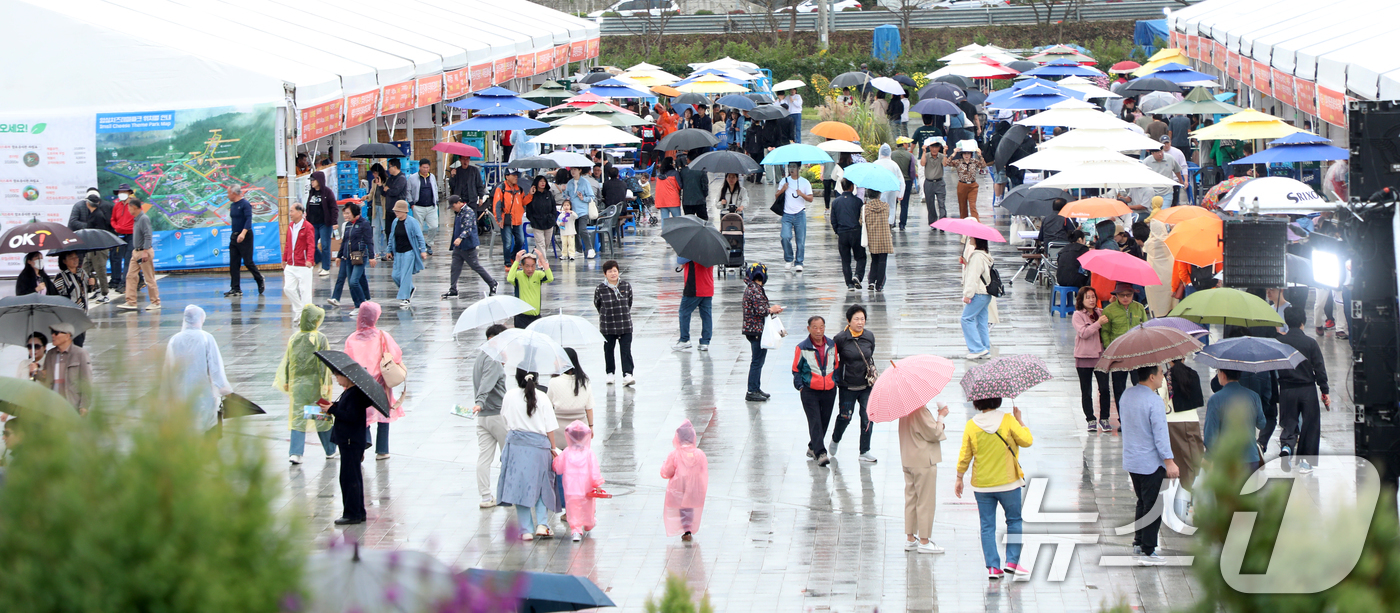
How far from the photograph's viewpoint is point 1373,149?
7824mm

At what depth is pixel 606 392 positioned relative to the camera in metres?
14.6

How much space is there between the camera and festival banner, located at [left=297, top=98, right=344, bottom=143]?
22.2 metres

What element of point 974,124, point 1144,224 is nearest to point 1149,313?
point 1144,224

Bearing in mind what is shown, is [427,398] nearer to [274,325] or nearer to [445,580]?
[274,325]

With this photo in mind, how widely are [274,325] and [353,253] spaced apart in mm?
1464

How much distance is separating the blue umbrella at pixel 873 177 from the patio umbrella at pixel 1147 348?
28.3ft

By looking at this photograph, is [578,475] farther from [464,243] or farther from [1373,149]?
[464,243]

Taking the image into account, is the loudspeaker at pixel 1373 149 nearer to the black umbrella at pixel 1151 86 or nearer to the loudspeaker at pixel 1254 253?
the loudspeaker at pixel 1254 253

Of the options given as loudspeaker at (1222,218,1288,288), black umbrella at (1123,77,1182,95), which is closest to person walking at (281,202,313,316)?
loudspeaker at (1222,218,1288,288)

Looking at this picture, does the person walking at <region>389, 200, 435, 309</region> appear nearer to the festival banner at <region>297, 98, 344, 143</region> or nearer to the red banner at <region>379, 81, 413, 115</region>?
the festival banner at <region>297, 98, 344, 143</region>

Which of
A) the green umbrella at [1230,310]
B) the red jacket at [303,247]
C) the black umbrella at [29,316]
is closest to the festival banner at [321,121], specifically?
the red jacket at [303,247]

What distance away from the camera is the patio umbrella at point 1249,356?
988 centimetres

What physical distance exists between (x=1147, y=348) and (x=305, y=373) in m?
6.71

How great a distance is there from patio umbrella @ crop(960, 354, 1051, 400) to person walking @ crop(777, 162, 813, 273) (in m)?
11.5
